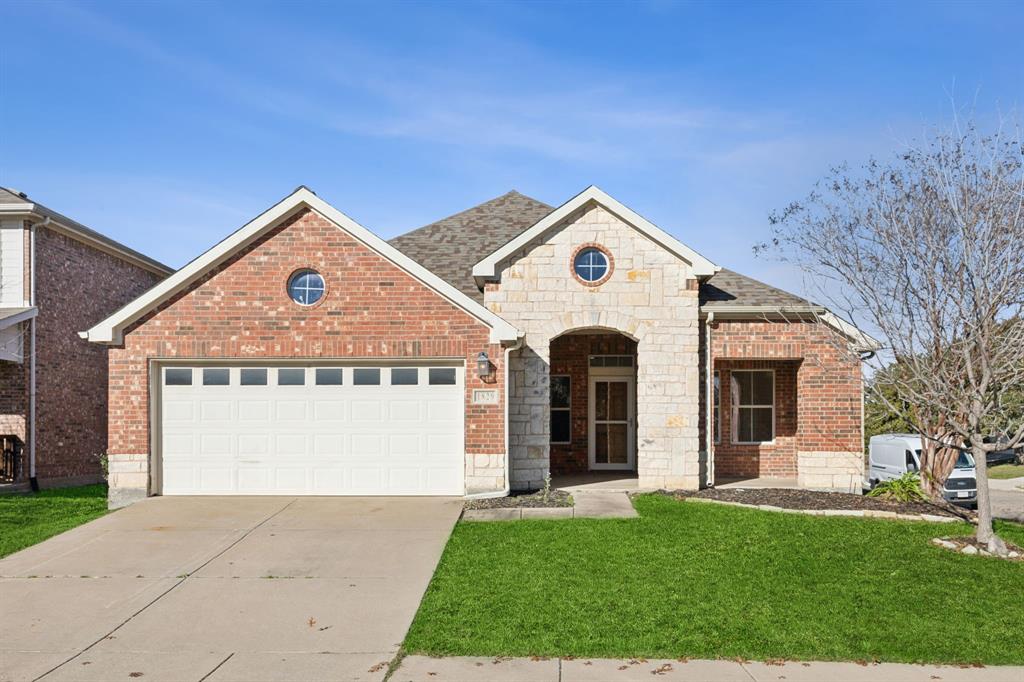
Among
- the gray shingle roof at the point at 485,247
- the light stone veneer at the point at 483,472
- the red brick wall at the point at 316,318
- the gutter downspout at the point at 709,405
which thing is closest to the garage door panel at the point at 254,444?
the red brick wall at the point at 316,318

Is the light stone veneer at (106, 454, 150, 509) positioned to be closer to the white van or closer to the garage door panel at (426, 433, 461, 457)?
the garage door panel at (426, 433, 461, 457)

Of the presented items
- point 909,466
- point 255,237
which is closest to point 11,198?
point 255,237

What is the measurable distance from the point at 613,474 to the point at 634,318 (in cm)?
412

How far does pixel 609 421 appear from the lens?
721 inches

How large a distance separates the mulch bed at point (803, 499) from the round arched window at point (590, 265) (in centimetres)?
426

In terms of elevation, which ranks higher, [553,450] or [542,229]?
[542,229]

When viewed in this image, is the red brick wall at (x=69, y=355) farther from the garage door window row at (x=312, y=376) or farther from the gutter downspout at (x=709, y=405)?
the gutter downspout at (x=709, y=405)

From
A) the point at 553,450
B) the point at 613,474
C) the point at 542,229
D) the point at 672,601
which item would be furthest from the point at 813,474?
the point at 672,601

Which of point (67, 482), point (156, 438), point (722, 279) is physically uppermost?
point (722, 279)

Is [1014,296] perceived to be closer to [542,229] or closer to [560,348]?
[542,229]

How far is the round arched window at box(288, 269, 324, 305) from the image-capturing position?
14.0 metres

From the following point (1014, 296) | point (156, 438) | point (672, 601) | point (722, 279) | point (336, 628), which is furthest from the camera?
point (722, 279)

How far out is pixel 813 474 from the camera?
16031mm

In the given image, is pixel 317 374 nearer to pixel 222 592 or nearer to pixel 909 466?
pixel 222 592
